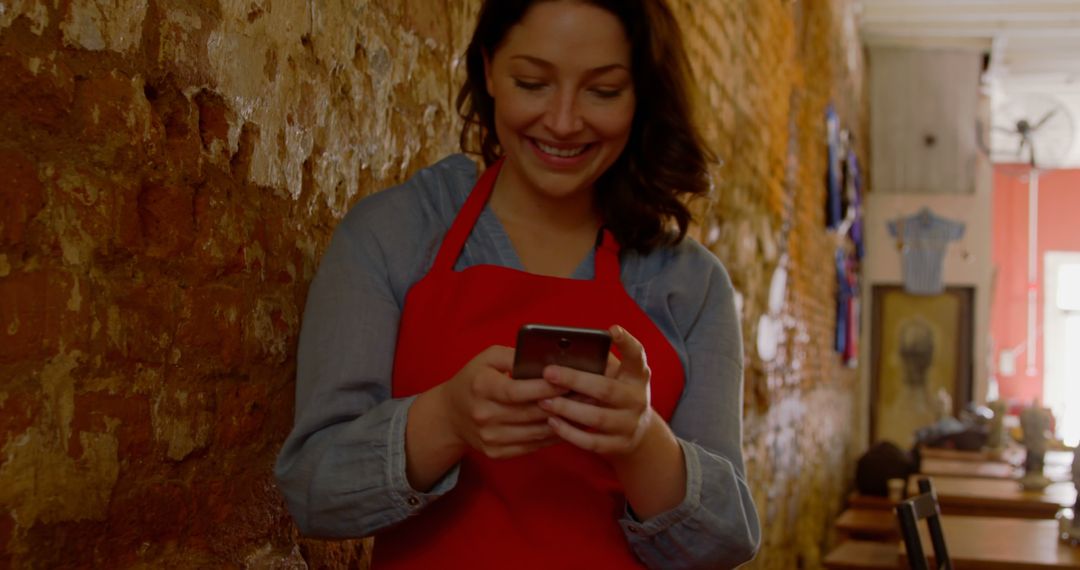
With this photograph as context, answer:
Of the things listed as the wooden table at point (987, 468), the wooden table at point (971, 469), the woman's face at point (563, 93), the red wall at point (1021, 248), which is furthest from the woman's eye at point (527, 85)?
the red wall at point (1021, 248)

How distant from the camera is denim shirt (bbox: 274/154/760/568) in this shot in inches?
47.1

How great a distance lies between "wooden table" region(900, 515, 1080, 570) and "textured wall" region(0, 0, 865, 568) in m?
2.00

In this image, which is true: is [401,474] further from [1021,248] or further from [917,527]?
[1021,248]

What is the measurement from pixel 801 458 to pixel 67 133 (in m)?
5.74

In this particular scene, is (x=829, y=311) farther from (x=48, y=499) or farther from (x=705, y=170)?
(x=48, y=499)

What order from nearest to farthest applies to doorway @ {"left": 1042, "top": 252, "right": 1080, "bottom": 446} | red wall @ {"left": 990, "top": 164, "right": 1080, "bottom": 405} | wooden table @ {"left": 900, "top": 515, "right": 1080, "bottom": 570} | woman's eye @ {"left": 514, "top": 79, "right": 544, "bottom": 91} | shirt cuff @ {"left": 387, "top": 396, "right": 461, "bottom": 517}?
shirt cuff @ {"left": 387, "top": 396, "right": 461, "bottom": 517} < woman's eye @ {"left": 514, "top": 79, "right": 544, "bottom": 91} < wooden table @ {"left": 900, "top": 515, "right": 1080, "bottom": 570} < doorway @ {"left": 1042, "top": 252, "right": 1080, "bottom": 446} < red wall @ {"left": 990, "top": 164, "right": 1080, "bottom": 405}

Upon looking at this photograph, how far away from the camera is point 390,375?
4.17 ft

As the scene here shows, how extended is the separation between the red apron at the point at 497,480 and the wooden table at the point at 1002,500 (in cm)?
365

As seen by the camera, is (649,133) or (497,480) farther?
(649,133)

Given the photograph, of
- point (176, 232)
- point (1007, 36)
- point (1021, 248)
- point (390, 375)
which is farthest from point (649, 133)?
point (1021, 248)

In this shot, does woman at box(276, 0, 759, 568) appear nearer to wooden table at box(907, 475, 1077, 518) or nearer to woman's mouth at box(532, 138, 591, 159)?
woman's mouth at box(532, 138, 591, 159)

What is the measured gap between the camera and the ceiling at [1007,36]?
944 cm

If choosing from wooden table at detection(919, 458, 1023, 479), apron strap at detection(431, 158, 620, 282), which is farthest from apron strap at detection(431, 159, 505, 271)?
wooden table at detection(919, 458, 1023, 479)

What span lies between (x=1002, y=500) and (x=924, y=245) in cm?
701
